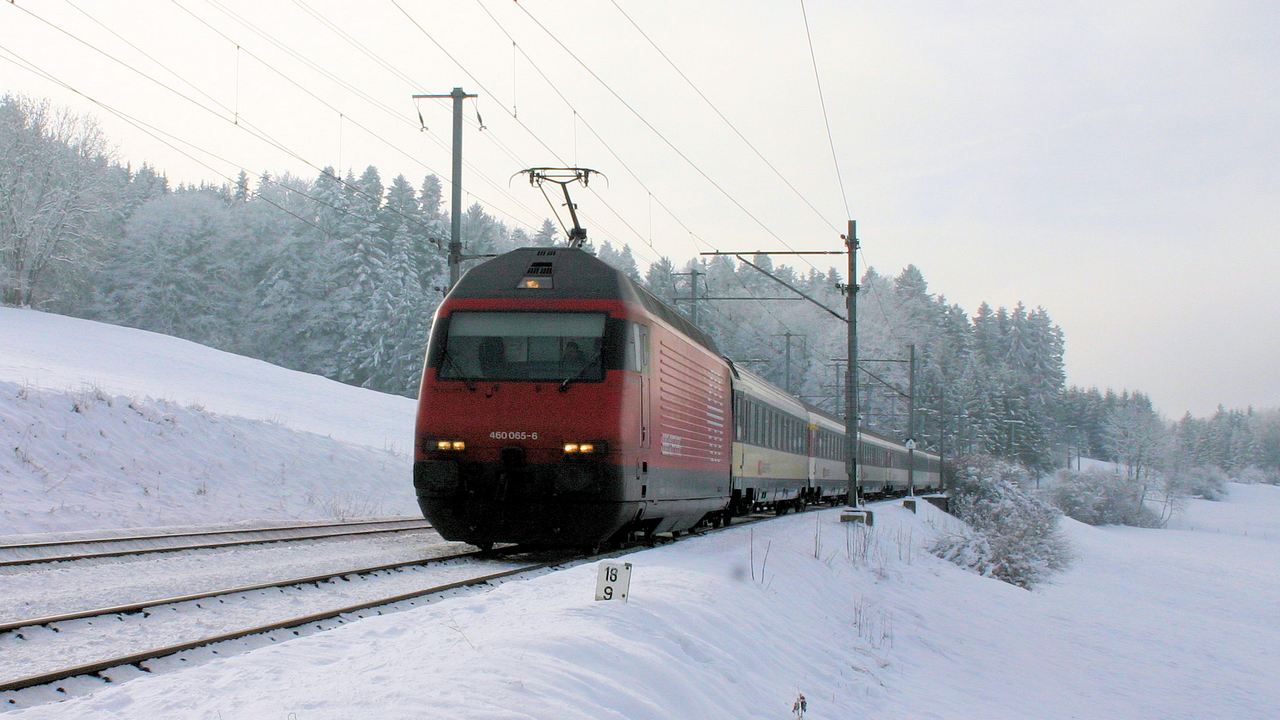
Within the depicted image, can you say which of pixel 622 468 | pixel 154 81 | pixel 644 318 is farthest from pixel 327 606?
pixel 154 81

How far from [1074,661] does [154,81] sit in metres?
15.7

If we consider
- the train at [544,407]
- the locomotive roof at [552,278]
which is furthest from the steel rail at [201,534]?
the locomotive roof at [552,278]

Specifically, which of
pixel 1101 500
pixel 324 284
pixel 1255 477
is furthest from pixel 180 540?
pixel 1255 477

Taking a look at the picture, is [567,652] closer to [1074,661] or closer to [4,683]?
[4,683]

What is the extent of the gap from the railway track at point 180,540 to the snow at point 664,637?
0.82 meters

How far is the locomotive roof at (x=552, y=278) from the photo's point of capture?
13094 millimetres

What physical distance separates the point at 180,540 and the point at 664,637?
26.0 feet

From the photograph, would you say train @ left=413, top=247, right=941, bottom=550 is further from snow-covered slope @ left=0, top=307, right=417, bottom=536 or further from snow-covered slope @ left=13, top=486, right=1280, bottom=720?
snow-covered slope @ left=0, top=307, right=417, bottom=536

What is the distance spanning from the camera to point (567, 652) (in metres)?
6.59

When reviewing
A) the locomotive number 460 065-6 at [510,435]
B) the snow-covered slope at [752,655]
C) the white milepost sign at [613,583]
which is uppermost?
the locomotive number 460 065-6 at [510,435]

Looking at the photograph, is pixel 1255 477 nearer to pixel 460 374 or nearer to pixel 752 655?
pixel 460 374

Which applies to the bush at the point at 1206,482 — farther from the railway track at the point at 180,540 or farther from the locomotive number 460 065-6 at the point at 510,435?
the locomotive number 460 065-6 at the point at 510,435

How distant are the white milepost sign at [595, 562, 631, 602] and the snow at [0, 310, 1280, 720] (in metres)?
0.18

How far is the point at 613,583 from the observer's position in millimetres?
8430
